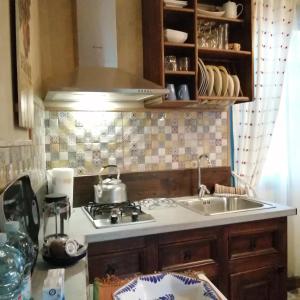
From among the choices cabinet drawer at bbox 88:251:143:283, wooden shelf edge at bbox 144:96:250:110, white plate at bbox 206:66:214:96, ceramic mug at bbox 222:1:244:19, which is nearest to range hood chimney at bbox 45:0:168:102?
wooden shelf edge at bbox 144:96:250:110

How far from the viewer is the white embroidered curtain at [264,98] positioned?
239 centimetres

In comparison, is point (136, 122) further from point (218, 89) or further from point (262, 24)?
point (262, 24)

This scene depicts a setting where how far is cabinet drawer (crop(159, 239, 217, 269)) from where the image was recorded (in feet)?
5.42

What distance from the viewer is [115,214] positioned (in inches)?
69.3

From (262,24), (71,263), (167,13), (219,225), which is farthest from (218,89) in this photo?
(71,263)

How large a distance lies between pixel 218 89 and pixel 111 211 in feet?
3.63

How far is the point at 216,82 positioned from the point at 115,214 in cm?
114

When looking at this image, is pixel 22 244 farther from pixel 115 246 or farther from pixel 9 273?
pixel 115 246

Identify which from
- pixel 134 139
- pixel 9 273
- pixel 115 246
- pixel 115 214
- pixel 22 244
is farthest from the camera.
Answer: pixel 134 139

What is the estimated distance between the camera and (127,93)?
5.68ft

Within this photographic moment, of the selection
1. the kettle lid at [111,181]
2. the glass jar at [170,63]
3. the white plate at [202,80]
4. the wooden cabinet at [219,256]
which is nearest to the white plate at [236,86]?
the white plate at [202,80]

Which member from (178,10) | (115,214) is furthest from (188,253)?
(178,10)

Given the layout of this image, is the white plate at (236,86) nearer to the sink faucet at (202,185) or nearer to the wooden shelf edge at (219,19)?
the wooden shelf edge at (219,19)

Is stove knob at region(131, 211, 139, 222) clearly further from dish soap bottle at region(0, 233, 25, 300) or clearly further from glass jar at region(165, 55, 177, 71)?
dish soap bottle at region(0, 233, 25, 300)
